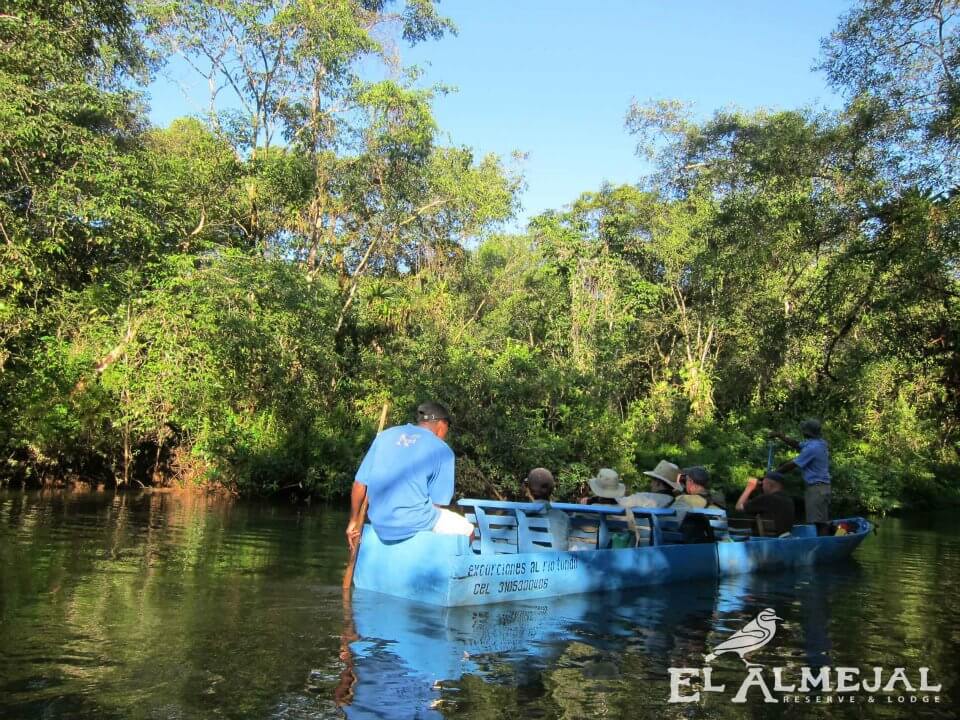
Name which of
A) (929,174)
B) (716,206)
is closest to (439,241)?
(716,206)

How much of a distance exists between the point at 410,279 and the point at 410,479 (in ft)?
58.1

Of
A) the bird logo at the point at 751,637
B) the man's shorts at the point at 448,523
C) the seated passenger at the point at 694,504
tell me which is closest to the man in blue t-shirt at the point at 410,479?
the man's shorts at the point at 448,523

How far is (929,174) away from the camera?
12.2 meters

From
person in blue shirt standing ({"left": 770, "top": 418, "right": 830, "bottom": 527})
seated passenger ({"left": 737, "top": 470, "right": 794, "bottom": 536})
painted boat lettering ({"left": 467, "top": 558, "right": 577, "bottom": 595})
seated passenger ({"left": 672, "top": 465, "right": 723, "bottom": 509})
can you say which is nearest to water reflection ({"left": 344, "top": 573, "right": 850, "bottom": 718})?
painted boat lettering ({"left": 467, "top": 558, "right": 577, "bottom": 595})

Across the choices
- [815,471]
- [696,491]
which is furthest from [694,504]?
[815,471]

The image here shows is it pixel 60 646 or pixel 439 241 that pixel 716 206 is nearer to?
pixel 439 241

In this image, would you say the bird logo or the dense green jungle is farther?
the dense green jungle

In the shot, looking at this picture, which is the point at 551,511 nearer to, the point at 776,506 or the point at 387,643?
the point at 387,643

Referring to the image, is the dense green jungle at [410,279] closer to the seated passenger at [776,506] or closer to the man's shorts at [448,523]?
the seated passenger at [776,506]

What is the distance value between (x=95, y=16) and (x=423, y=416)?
13738 millimetres

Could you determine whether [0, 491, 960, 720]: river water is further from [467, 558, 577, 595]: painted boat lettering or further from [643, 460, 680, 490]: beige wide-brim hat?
[643, 460, 680, 490]: beige wide-brim hat

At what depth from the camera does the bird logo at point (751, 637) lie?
6.00 m

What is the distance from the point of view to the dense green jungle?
13.1 metres

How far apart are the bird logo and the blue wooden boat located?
1369mm
